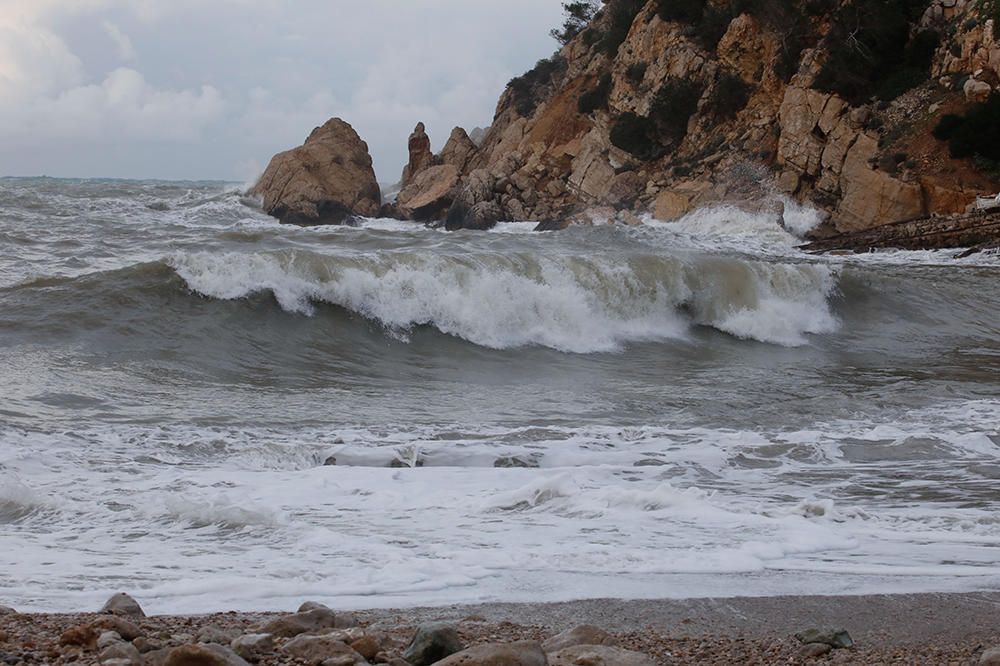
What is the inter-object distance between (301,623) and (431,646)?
711 mm

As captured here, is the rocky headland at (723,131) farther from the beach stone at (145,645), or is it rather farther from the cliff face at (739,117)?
the beach stone at (145,645)

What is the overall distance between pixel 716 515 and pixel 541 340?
898 cm

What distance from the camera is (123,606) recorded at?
15.0 feet

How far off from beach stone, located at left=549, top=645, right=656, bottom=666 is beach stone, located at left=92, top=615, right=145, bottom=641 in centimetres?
170

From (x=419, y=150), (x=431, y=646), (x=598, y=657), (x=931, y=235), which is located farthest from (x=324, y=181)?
(x=598, y=657)

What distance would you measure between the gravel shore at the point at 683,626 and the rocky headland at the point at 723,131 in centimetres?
2035

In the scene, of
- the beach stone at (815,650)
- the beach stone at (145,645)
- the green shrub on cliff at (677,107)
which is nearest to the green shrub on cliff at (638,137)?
the green shrub on cliff at (677,107)

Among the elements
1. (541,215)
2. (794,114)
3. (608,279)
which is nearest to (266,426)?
(608,279)

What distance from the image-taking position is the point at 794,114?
30.6 meters

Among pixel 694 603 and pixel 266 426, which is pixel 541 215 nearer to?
pixel 266 426

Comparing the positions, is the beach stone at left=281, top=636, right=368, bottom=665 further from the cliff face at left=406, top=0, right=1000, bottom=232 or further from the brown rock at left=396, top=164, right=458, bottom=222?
the brown rock at left=396, top=164, right=458, bottom=222

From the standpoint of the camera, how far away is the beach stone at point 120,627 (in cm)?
405

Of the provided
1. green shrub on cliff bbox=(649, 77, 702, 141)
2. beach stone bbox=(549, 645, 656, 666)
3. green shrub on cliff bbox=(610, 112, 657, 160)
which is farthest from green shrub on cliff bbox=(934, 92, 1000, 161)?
beach stone bbox=(549, 645, 656, 666)

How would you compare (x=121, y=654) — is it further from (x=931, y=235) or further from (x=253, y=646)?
(x=931, y=235)
